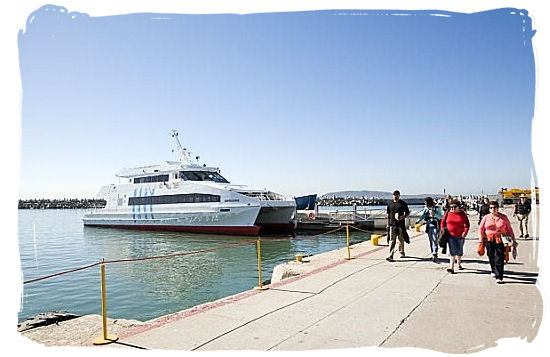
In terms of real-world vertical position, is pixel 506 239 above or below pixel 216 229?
above

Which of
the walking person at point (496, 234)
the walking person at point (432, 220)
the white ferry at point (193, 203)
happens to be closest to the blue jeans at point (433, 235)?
the walking person at point (432, 220)

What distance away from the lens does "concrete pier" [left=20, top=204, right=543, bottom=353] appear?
13.3 ft

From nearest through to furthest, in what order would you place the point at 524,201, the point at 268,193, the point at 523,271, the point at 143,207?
the point at 523,271 → the point at 524,201 → the point at 268,193 → the point at 143,207

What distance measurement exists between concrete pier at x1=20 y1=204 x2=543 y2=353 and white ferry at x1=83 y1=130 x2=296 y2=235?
66.2 feet

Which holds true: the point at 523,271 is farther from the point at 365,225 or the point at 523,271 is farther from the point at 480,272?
the point at 365,225

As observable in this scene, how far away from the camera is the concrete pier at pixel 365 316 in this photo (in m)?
4.04

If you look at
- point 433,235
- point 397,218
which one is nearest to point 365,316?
point 397,218

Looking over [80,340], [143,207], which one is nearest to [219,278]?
[80,340]

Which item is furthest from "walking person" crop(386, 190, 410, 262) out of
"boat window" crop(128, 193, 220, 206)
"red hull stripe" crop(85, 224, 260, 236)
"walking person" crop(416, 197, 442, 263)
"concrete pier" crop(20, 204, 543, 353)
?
"boat window" crop(128, 193, 220, 206)

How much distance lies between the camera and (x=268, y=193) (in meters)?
30.4

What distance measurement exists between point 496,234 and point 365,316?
3261 millimetres

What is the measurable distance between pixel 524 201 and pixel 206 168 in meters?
22.9

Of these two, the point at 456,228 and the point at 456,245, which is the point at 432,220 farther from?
the point at 456,228

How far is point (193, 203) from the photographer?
29641mm
